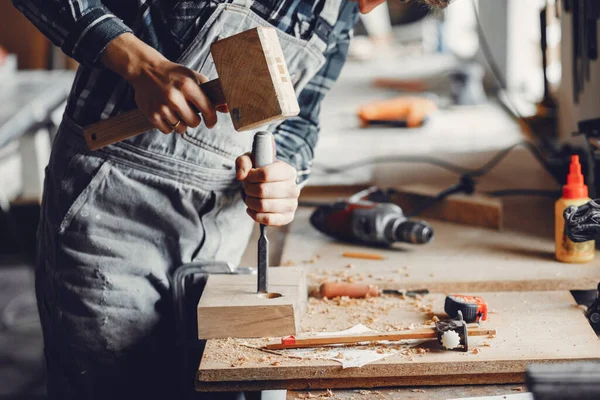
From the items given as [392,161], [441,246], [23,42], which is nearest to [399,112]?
[392,161]

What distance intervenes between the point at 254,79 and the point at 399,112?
188 cm

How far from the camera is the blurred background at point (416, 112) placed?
6.67 ft

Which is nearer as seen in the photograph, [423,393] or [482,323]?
[423,393]

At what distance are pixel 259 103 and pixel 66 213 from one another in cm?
46

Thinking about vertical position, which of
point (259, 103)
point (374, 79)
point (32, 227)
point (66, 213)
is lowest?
point (32, 227)

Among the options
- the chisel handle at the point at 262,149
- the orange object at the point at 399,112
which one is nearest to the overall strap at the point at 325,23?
the chisel handle at the point at 262,149

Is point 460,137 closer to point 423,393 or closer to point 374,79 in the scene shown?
point 374,79

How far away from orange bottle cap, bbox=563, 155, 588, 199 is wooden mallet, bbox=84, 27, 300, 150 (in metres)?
0.60

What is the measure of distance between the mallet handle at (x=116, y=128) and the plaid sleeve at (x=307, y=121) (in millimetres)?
339

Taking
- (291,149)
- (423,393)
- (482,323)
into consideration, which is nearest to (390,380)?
(423,393)

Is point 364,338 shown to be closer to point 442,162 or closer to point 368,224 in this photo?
point 368,224

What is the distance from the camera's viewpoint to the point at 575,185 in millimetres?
1390

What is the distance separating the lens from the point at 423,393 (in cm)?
107

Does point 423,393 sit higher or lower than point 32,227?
higher
